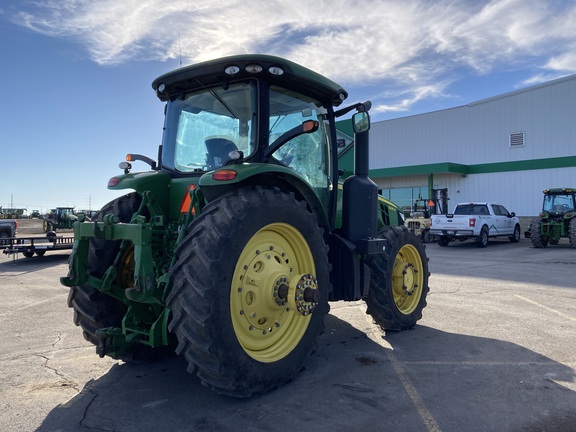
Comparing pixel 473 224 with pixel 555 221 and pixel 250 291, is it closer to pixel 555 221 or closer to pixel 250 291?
pixel 555 221

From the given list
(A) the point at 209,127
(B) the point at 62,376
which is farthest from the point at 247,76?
(B) the point at 62,376

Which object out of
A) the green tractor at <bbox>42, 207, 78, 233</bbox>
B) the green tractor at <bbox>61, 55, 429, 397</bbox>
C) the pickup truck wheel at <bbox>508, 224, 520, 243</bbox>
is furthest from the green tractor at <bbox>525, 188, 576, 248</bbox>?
the green tractor at <bbox>42, 207, 78, 233</bbox>

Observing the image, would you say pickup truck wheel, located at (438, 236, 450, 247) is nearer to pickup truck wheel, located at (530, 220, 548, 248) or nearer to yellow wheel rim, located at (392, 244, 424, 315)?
pickup truck wheel, located at (530, 220, 548, 248)

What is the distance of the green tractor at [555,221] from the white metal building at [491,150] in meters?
5.94

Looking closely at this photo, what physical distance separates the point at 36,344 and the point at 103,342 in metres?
2.12

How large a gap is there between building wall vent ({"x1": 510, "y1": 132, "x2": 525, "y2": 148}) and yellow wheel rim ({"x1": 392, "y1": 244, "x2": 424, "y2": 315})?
24347 mm

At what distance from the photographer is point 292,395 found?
11.9 feet

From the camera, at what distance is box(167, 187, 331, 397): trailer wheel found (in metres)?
3.11

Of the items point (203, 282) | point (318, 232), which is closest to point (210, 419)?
point (203, 282)

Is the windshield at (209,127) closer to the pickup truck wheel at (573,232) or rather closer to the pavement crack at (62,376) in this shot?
the pavement crack at (62,376)

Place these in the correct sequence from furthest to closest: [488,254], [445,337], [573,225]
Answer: [573,225] < [488,254] < [445,337]

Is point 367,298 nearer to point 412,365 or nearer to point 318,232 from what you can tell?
point 412,365

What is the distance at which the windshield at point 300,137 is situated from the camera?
14.0 ft

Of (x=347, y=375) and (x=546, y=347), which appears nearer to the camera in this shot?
(x=347, y=375)
